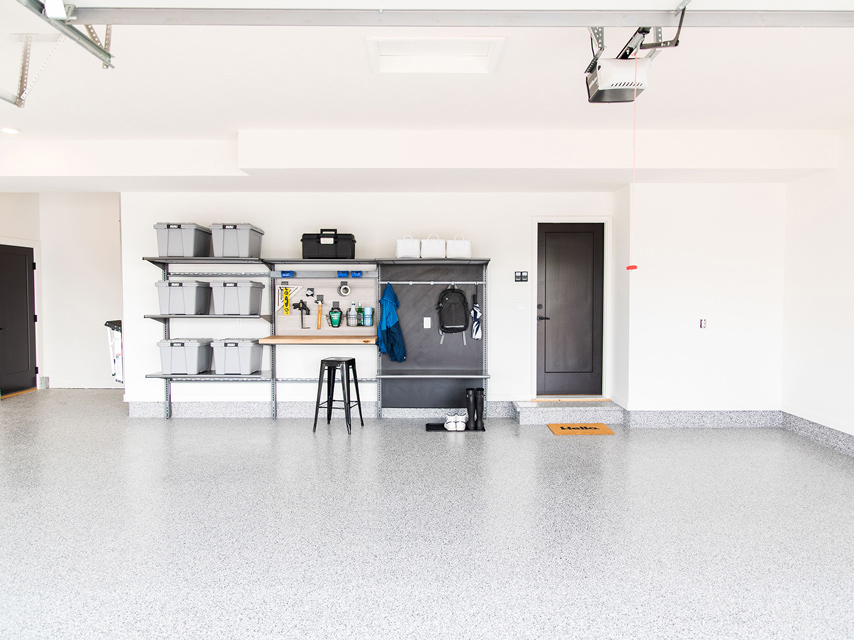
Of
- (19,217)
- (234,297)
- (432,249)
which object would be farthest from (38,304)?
(432,249)

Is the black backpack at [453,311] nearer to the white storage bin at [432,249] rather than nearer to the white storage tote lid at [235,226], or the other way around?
the white storage bin at [432,249]

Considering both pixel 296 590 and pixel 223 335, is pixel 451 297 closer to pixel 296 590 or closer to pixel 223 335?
pixel 223 335

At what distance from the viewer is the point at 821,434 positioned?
4.93 meters

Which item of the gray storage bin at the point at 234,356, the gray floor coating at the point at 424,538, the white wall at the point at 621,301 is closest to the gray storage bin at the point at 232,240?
the gray storage bin at the point at 234,356

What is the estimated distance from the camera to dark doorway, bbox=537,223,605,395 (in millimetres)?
6094

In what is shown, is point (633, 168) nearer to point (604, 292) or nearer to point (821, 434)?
point (604, 292)

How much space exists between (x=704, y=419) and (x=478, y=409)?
244 centimetres

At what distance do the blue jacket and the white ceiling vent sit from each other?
2.70m

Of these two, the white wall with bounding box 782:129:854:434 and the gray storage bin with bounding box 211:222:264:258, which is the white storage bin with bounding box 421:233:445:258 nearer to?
the gray storage bin with bounding box 211:222:264:258

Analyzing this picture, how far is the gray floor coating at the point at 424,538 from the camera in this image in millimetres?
2242

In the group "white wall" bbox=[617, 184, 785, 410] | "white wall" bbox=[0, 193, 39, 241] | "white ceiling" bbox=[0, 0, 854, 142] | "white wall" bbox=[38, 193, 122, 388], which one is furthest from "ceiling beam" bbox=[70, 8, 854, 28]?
"white wall" bbox=[0, 193, 39, 241]

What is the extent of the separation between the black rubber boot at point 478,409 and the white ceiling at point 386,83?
8.64ft

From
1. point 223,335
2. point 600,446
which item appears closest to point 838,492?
point 600,446

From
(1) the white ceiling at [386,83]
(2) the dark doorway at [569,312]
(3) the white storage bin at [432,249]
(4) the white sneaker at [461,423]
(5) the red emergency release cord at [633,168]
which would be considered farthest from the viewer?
(2) the dark doorway at [569,312]
